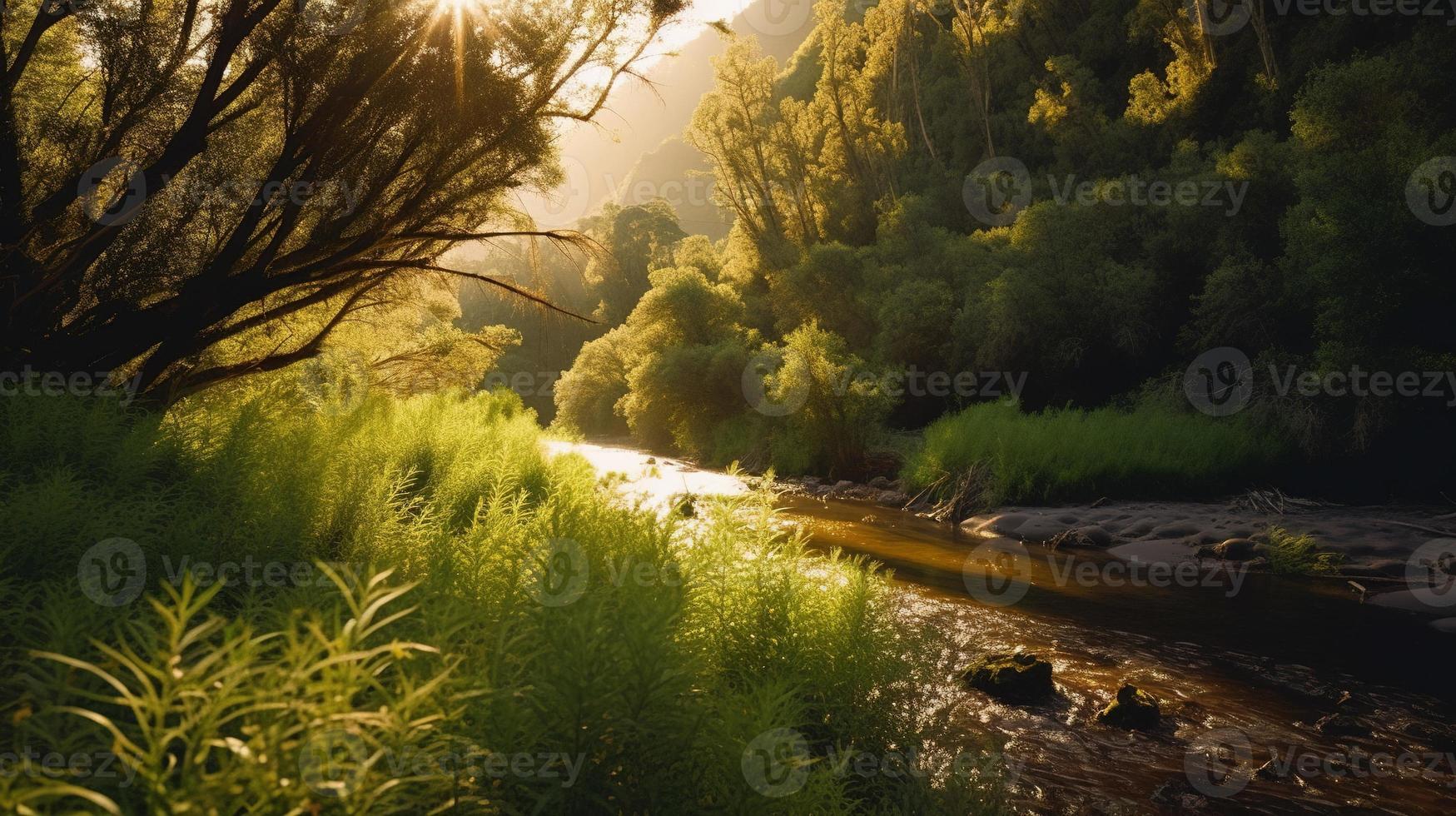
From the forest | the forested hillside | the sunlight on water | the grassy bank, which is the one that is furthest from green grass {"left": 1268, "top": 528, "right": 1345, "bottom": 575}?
the grassy bank

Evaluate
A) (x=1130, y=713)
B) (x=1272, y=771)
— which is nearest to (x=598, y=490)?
(x=1130, y=713)

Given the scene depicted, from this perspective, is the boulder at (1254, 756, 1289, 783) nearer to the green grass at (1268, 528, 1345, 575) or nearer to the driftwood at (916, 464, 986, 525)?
the green grass at (1268, 528, 1345, 575)

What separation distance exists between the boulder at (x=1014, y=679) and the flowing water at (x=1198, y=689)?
6.3 inches

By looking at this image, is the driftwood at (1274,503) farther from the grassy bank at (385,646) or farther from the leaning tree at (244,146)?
the leaning tree at (244,146)

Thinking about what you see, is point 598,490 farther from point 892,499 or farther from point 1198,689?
point 892,499

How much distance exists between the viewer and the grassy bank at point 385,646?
1.54 m

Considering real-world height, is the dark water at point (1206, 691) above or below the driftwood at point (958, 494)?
below

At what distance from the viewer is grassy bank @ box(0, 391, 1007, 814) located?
1.54 meters

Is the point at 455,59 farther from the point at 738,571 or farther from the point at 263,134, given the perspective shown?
the point at 738,571

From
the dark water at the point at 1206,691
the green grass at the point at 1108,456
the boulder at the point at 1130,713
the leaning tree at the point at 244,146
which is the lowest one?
the dark water at the point at 1206,691

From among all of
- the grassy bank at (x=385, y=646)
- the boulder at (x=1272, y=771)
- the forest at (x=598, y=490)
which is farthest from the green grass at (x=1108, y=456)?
the grassy bank at (x=385, y=646)

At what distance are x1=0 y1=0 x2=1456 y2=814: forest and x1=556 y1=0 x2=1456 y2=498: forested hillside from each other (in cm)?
20

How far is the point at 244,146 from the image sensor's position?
8.11 metres

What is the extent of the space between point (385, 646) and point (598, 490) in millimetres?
6163
